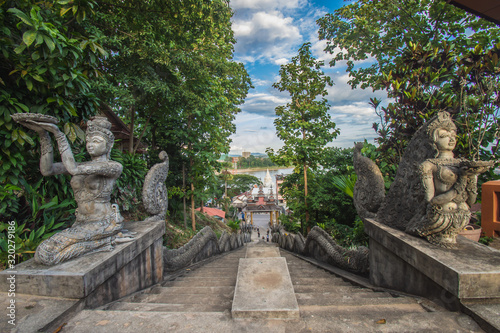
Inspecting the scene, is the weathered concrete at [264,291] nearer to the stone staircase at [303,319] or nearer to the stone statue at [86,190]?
the stone staircase at [303,319]

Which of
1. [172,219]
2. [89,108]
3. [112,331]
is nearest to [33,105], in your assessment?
[89,108]

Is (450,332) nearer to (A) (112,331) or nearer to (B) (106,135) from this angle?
(A) (112,331)

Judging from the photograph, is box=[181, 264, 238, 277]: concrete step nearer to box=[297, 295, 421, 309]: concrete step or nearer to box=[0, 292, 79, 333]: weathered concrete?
box=[297, 295, 421, 309]: concrete step

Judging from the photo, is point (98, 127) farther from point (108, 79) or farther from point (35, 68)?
point (108, 79)

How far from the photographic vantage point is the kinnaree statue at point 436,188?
2086 mm

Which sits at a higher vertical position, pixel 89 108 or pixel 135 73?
pixel 135 73

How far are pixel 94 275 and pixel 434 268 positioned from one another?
276 centimetres

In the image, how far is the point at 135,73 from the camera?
5430 mm

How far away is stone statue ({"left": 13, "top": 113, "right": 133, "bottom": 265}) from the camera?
6.72 feet

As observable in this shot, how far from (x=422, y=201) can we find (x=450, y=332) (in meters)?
1.26

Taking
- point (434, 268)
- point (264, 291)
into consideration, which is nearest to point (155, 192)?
point (264, 291)

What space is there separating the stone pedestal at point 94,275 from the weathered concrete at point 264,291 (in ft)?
3.88

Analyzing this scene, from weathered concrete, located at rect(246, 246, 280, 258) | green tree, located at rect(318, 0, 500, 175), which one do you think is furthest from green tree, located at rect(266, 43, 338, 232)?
weathered concrete, located at rect(246, 246, 280, 258)

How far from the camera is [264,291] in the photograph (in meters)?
1.94
